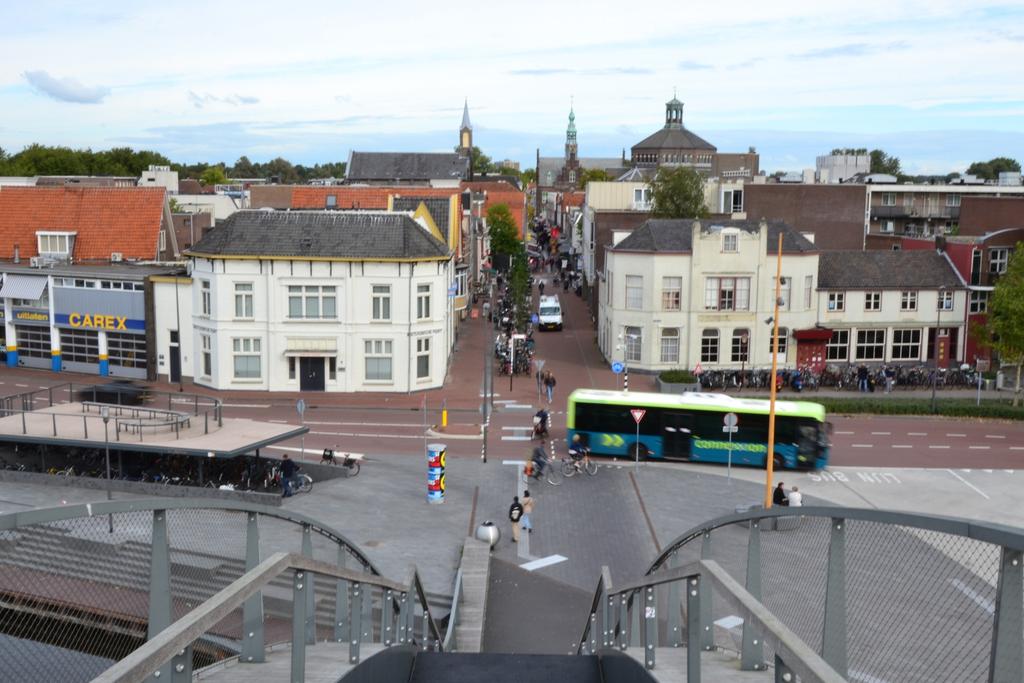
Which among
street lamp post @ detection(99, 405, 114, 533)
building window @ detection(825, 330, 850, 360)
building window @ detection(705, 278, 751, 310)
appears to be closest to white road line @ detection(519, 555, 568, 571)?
street lamp post @ detection(99, 405, 114, 533)

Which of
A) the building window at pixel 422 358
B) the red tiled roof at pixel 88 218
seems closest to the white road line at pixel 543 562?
the building window at pixel 422 358

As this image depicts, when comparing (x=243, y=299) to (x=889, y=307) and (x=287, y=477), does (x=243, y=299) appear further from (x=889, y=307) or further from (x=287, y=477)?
→ (x=889, y=307)

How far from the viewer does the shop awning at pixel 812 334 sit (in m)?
52.9

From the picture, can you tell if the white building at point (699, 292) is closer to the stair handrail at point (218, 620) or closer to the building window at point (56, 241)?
the building window at point (56, 241)

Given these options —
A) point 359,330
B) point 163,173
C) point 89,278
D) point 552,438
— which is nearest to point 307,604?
point 552,438

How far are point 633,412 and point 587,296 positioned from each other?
162 feet

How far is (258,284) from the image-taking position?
45.9 m

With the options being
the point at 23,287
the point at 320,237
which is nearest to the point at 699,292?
the point at 320,237

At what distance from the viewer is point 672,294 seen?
51469mm

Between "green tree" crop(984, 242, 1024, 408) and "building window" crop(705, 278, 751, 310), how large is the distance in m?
11.6

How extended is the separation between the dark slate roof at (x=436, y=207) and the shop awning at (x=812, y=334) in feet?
70.9

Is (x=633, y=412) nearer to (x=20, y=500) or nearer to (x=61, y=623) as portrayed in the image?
(x=20, y=500)

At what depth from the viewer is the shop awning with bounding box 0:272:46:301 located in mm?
51000

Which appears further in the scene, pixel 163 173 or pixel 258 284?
pixel 163 173
